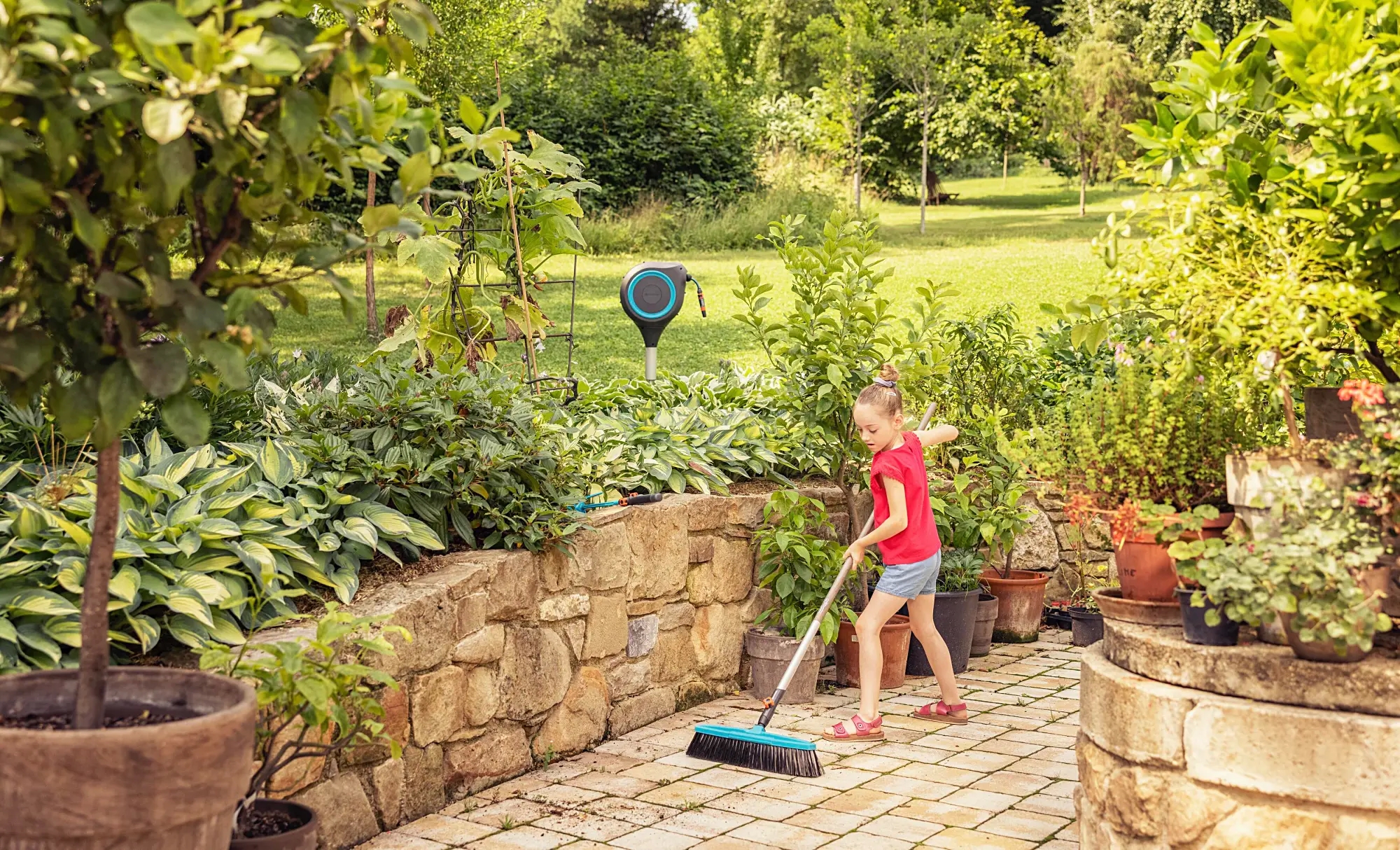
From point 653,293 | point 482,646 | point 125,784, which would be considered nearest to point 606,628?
point 482,646

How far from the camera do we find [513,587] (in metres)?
4.21

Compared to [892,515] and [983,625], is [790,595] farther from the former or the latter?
[983,625]

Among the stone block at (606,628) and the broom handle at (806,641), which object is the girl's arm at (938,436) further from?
the stone block at (606,628)

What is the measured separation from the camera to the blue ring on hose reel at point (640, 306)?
5.68 metres

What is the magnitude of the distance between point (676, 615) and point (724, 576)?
1.01ft

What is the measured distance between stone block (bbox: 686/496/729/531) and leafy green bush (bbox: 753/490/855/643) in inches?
6.6

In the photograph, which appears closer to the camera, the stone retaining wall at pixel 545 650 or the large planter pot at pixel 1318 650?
the large planter pot at pixel 1318 650

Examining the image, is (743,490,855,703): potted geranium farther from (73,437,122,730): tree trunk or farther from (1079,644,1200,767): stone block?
(73,437,122,730): tree trunk

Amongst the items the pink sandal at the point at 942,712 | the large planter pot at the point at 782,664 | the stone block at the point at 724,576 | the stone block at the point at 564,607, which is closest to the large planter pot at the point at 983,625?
the pink sandal at the point at 942,712

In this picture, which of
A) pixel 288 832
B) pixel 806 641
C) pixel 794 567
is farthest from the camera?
Result: pixel 794 567

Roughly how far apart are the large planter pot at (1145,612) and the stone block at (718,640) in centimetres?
211

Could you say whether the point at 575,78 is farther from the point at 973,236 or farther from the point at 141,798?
the point at 141,798

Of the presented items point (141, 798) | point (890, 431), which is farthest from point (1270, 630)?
point (141, 798)

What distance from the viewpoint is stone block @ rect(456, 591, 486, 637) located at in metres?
3.96
